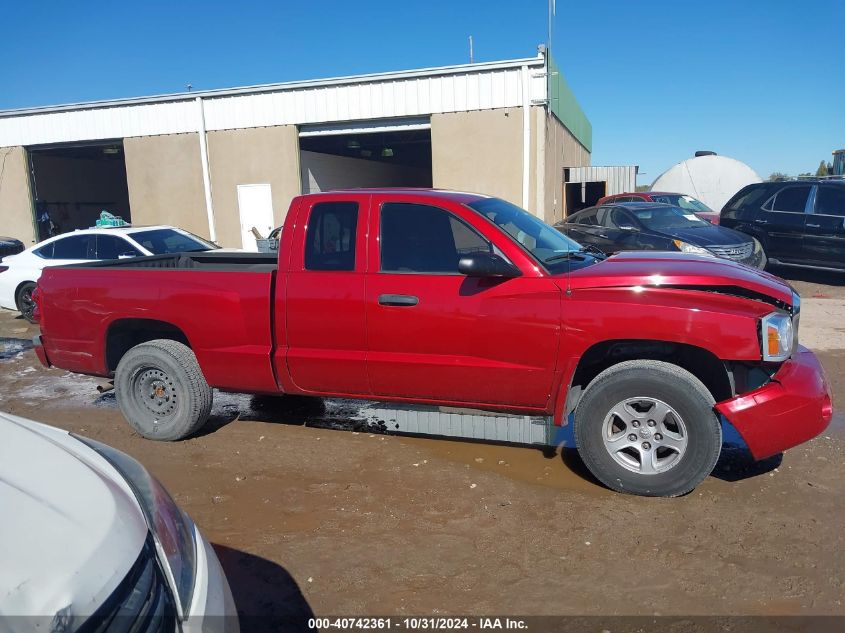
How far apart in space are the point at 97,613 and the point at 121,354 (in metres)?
4.26

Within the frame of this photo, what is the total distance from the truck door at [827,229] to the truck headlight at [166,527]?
40.9ft

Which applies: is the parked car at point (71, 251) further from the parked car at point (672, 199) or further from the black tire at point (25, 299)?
the parked car at point (672, 199)

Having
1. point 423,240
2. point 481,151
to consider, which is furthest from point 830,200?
point 423,240

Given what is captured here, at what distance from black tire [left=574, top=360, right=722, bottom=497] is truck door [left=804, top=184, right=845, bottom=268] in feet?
31.6

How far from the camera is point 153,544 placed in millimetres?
1904

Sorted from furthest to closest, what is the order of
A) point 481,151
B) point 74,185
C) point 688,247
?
1. point 74,185
2. point 481,151
3. point 688,247

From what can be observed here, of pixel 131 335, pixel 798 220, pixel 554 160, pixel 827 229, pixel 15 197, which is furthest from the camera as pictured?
pixel 15 197

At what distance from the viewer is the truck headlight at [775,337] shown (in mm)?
3656

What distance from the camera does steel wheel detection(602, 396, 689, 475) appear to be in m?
3.85

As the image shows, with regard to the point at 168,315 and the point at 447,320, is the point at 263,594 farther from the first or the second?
the point at 168,315

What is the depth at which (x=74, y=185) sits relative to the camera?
88.8 feet

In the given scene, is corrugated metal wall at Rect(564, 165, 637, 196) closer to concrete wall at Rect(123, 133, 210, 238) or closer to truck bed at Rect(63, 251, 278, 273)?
concrete wall at Rect(123, 133, 210, 238)

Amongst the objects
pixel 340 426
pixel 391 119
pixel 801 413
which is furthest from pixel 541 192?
pixel 801 413

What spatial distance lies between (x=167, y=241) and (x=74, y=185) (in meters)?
20.0
